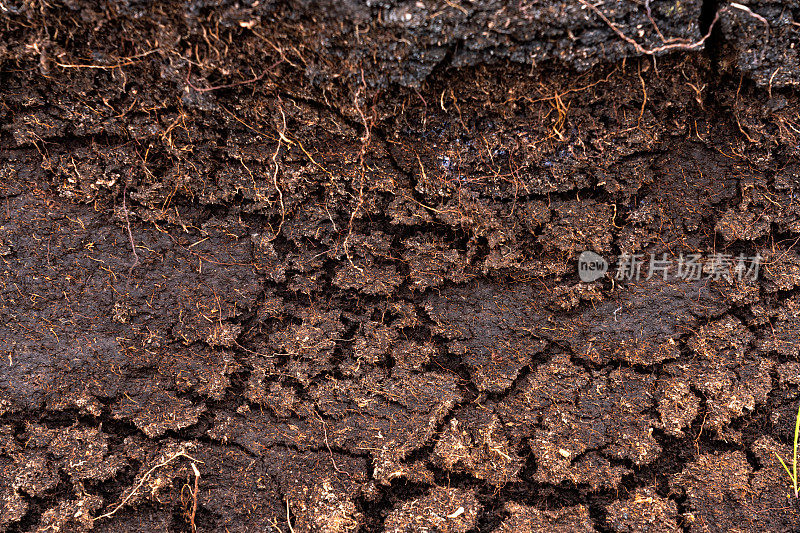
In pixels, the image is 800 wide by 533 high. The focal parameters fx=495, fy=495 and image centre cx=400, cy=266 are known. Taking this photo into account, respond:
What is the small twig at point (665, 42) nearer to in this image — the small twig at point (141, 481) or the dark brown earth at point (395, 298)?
the dark brown earth at point (395, 298)

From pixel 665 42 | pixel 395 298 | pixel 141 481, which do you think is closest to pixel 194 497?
pixel 141 481

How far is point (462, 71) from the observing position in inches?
49.8

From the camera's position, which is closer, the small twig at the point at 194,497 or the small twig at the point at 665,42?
the small twig at the point at 665,42

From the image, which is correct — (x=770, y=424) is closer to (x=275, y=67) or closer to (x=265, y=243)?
(x=265, y=243)

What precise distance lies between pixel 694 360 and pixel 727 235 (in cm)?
37

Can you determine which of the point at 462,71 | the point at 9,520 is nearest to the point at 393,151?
the point at 462,71

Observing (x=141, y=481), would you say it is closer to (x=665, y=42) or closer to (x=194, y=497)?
(x=194, y=497)

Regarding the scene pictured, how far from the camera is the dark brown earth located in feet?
4.37

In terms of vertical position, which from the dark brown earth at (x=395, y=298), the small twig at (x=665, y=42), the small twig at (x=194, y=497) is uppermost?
the small twig at (x=665, y=42)

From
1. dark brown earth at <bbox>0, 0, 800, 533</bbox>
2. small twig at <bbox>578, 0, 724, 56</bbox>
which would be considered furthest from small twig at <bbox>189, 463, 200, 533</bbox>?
small twig at <bbox>578, 0, 724, 56</bbox>

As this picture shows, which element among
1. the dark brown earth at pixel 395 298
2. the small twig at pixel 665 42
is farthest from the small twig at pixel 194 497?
the small twig at pixel 665 42

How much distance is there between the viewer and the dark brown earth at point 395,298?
1331 mm

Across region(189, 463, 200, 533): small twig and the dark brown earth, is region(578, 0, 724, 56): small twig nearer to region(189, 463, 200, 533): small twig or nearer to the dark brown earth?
the dark brown earth

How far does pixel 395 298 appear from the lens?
1.48 metres
